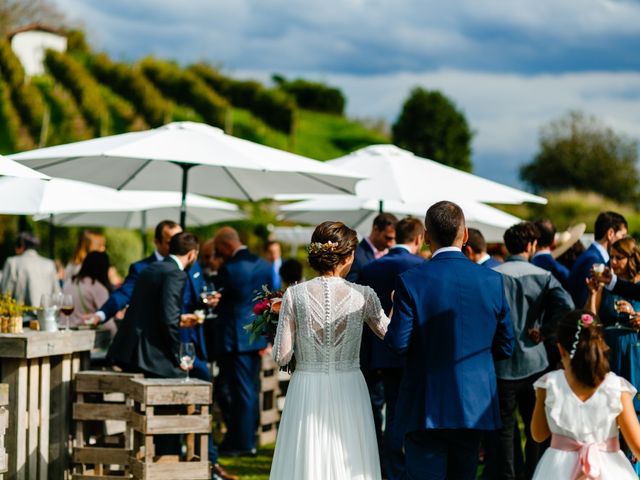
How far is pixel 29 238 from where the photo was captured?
11.1 meters

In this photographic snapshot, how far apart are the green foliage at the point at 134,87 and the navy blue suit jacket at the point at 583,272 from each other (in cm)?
3499

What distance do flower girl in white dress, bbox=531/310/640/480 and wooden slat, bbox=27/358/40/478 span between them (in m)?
3.73

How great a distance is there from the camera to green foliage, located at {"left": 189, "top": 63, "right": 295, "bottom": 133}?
49.7 metres

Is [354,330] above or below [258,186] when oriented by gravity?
below

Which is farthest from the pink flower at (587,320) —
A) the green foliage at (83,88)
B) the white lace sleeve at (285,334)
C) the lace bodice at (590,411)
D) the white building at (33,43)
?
the white building at (33,43)

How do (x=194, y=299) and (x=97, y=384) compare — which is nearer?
(x=97, y=384)

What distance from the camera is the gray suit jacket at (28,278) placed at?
10766 mm

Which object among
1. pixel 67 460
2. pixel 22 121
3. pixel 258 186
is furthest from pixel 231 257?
pixel 22 121

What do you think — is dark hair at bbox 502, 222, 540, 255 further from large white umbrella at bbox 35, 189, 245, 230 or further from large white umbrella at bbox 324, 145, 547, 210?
large white umbrella at bbox 35, 189, 245, 230

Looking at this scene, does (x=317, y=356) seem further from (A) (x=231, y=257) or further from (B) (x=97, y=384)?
(A) (x=231, y=257)

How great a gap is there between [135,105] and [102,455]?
125 ft

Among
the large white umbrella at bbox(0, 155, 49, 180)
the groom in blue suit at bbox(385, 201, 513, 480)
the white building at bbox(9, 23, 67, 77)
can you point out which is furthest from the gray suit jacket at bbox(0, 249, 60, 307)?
the white building at bbox(9, 23, 67, 77)

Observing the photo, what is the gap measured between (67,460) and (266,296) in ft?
7.50

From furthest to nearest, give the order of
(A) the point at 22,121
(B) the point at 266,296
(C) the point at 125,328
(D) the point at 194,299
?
(A) the point at 22,121 → (D) the point at 194,299 → (C) the point at 125,328 → (B) the point at 266,296
